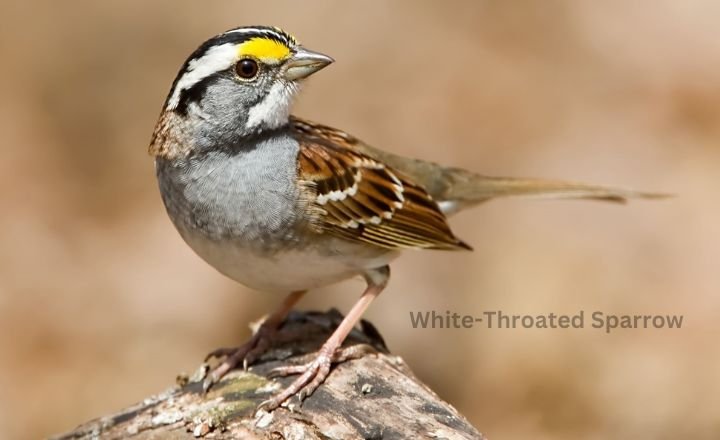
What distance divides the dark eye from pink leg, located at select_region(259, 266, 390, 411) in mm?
1015

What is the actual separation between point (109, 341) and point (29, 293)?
28.9 inches

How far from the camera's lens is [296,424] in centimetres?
391

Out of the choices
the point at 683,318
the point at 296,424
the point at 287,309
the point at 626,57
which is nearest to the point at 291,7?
the point at 626,57

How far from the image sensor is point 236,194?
418 centimetres

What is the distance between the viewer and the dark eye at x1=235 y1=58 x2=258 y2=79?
13.6 feet

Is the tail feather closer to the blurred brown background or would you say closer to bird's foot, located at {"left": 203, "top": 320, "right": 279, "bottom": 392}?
bird's foot, located at {"left": 203, "top": 320, "right": 279, "bottom": 392}

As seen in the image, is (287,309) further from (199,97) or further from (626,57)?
(626,57)

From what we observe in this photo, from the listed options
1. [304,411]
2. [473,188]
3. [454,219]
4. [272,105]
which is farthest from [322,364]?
[454,219]

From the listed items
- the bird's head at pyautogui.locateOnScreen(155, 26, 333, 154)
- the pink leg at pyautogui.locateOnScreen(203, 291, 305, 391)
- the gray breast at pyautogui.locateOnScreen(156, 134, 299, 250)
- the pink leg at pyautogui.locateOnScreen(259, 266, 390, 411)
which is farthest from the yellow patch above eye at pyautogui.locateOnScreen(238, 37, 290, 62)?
the pink leg at pyautogui.locateOnScreen(203, 291, 305, 391)

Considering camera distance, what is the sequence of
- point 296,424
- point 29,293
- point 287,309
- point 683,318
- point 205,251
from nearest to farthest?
point 296,424, point 205,251, point 287,309, point 683,318, point 29,293

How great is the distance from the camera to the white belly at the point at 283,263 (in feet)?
13.7

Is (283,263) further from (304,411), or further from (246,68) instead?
(246,68)

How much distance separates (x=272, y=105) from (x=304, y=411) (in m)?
1.18

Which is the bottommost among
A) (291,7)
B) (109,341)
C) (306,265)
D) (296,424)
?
(109,341)
